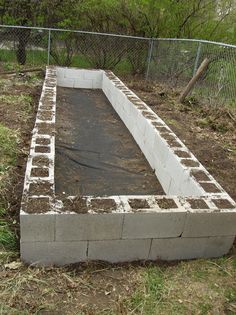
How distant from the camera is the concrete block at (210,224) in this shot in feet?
9.77

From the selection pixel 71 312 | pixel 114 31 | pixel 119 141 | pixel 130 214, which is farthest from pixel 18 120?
pixel 114 31

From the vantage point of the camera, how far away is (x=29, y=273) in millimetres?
2703

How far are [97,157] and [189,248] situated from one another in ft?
7.81

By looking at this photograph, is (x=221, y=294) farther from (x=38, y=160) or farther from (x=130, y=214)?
(x=38, y=160)

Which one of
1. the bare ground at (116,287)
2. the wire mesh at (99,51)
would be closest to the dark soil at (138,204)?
the bare ground at (116,287)

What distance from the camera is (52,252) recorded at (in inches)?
111

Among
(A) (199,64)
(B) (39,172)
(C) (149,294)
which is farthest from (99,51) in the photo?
(C) (149,294)

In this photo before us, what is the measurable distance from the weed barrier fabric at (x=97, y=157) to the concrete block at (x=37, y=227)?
1.22 meters

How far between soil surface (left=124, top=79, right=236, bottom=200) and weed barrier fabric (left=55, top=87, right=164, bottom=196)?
792 millimetres

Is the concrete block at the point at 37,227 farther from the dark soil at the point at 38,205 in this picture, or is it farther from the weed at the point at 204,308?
the weed at the point at 204,308

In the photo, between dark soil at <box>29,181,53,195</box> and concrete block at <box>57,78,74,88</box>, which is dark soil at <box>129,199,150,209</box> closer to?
dark soil at <box>29,181,53,195</box>

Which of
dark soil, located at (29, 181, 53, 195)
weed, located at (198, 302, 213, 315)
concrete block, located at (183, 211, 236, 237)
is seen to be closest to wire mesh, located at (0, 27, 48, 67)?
dark soil, located at (29, 181, 53, 195)

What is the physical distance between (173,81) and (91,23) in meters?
4.41

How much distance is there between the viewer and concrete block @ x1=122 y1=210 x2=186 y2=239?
2.86 m
